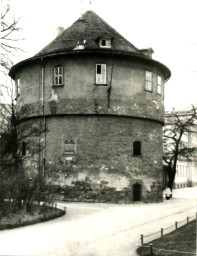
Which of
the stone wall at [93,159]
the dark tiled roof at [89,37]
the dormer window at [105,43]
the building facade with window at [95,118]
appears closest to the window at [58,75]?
the building facade with window at [95,118]

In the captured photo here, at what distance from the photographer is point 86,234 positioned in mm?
13453

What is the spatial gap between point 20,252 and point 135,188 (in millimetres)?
15584

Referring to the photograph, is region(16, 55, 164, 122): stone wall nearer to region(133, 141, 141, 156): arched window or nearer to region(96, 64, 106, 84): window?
region(96, 64, 106, 84): window

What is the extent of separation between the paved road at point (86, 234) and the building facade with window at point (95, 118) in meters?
4.88

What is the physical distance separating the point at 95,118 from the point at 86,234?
39.7 feet

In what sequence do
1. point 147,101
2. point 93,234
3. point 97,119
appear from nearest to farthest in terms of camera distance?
point 93,234 → point 97,119 → point 147,101

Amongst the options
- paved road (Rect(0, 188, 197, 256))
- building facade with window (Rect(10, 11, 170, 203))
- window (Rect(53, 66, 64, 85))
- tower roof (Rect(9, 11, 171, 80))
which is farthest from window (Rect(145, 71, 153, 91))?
paved road (Rect(0, 188, 197, 256))

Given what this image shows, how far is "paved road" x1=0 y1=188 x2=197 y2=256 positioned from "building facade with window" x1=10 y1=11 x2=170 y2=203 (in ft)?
16.0

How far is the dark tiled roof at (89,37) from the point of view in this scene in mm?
26141

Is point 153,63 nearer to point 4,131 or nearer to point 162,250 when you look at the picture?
point 4,131

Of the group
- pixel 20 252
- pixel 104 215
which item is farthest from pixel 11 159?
pixel 20 252

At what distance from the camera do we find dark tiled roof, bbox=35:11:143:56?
26141mm

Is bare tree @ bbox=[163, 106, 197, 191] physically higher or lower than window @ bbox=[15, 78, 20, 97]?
lower

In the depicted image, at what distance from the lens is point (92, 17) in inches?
1147
